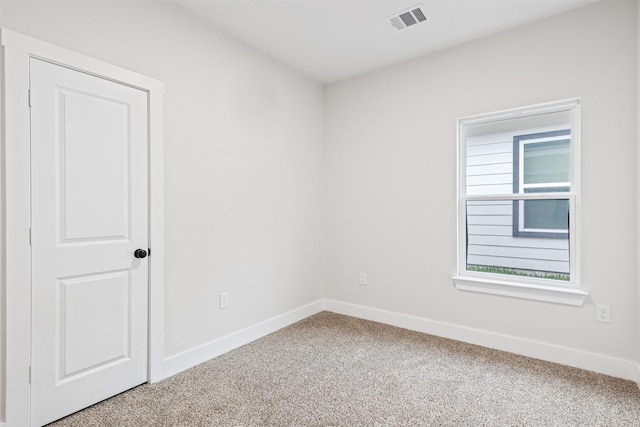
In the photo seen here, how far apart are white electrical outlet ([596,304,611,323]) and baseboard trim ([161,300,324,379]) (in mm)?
2498

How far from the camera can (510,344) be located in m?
2.75

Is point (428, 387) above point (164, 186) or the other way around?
the other way around

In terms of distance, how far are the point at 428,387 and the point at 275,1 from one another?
9.34 feet

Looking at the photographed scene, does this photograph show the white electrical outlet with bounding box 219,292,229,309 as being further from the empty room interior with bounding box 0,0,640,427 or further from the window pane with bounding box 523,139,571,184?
the window pane with bounding box 523,139,571,184

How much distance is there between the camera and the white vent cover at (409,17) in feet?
8.14

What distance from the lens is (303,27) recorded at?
8.89 ft

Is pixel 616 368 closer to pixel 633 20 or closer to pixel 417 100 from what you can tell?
pixel 633 20

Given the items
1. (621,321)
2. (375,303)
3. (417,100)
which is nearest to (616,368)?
(621,321)

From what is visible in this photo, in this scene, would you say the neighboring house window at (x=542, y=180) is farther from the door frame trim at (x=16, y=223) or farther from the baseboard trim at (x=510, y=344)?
the door frame trim at (x=16, y=223)

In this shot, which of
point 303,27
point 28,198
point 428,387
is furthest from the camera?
point 303,27

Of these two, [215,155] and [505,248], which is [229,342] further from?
[505,248]

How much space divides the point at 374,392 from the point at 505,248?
1.68 meters

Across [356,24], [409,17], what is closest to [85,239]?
[356,24]

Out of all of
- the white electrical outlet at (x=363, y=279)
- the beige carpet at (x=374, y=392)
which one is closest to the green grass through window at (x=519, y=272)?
the beige carpet at (x=374, y=392)
